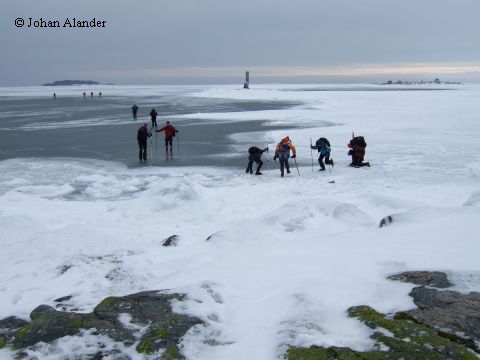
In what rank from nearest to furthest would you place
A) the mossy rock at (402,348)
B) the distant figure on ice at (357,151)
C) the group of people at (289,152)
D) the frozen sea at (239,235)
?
the mossy rock at (402,348), the frozen sea at (239,235), the group of people at (289,152), the distant figure on ice at (357,151)

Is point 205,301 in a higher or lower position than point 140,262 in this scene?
higher

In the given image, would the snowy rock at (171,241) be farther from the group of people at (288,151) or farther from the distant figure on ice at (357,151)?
the distant figure on ice at (357,151)

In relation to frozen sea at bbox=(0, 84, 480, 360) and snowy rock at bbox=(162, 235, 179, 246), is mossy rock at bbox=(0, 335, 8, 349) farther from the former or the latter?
snowy rock at bbox=(162, 235, 179, 246)

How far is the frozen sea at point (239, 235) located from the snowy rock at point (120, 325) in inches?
5.8

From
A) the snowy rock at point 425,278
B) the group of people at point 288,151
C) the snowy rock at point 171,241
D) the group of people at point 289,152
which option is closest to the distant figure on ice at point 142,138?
the group of people at point 288,151

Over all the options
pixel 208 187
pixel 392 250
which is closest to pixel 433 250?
pixel 392 250

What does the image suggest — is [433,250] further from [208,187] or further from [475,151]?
[475,151]

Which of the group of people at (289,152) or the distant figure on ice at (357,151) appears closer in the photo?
the group of people at (289,152)

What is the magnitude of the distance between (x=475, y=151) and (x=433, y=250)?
14.1 metres

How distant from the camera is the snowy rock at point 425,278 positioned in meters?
4.82

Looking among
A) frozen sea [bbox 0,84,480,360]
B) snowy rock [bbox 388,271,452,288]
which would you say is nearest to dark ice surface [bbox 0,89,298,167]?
frozen sea [bbox 0,84,480,360]

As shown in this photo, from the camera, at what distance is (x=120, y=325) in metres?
4.41

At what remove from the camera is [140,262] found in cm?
754

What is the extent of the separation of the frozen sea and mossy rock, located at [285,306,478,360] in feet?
0.42
